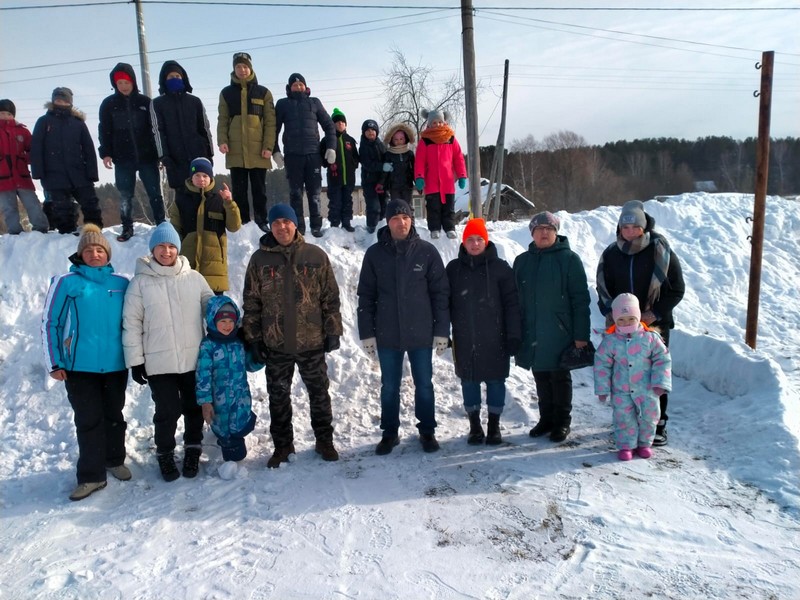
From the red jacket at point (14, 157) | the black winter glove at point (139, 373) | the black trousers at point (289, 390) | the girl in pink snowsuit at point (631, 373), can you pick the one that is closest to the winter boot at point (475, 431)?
the girl in pink snowsuit at point (631, 373)

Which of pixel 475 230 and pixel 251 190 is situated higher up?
pixel 251 190

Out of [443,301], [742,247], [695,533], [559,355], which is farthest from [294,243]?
[742,247]

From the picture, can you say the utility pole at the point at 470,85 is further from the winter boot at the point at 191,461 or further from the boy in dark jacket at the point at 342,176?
the winter boot at the point at 191,461

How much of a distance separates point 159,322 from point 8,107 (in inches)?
186

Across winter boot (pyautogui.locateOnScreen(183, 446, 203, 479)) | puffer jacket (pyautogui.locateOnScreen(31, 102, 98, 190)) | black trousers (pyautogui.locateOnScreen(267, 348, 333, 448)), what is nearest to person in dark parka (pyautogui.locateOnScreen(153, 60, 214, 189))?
puffer jacket (pyautogui.locateOnScreen(31, 102, 98, 190))

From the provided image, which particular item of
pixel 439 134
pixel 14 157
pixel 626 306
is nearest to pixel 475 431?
pixel 626 306

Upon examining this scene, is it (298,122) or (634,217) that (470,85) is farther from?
(634,217)

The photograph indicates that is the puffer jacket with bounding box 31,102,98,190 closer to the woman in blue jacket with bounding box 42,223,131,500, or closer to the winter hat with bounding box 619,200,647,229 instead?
the woman in blue jacket with bounding box 42,223,131,500

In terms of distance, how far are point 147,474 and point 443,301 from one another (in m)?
2.70

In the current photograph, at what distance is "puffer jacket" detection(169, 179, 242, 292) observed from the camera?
5.22 metres

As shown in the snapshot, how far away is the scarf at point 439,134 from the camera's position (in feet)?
21.9

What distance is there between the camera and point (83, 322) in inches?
147

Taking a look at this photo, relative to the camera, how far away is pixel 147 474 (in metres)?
4.09

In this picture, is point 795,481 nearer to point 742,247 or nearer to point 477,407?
point 477,407
